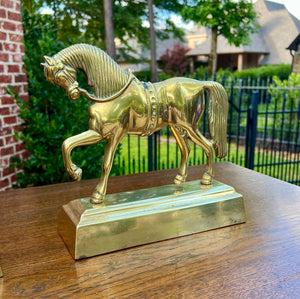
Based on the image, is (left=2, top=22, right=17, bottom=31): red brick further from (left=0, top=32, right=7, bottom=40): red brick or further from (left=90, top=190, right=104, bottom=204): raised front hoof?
(left=90, top=190, right=104, bottom=204): raised front hoof

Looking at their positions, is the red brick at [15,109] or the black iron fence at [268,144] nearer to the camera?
the red brick at [15,109]

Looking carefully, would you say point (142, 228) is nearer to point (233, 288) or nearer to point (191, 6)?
point (233, 288)

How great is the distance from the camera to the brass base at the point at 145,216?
0.76 meters

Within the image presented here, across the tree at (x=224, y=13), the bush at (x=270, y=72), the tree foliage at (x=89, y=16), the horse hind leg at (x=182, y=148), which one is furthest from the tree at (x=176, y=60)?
the horse hind leg at (x=182, y=148)

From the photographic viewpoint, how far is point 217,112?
37.4 inches

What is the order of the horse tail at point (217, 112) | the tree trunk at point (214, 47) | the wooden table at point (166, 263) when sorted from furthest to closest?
the tree trunk at point (214, 47) → the horse tail at point (217, 112) → the wooden table at point (166, 263)

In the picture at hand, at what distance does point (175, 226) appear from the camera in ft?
2.81

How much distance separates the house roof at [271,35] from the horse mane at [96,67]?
7.72 meters

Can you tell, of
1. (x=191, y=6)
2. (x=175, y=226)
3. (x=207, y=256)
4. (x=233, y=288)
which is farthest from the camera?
(x=191, y=6)

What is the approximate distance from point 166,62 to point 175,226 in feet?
43.7

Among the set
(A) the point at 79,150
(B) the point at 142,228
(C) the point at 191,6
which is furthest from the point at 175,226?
(C) the point at 191,6

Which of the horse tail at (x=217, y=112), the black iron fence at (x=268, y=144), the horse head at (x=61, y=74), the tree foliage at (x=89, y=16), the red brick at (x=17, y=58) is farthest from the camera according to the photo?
the tree foliage at (x=89, y=16)

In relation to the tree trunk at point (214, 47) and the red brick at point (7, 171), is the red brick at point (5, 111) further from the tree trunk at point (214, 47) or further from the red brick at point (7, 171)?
the tree trunk at point (214, 47)

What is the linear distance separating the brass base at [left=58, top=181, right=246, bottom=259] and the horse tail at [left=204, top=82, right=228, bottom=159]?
6.3 inches
